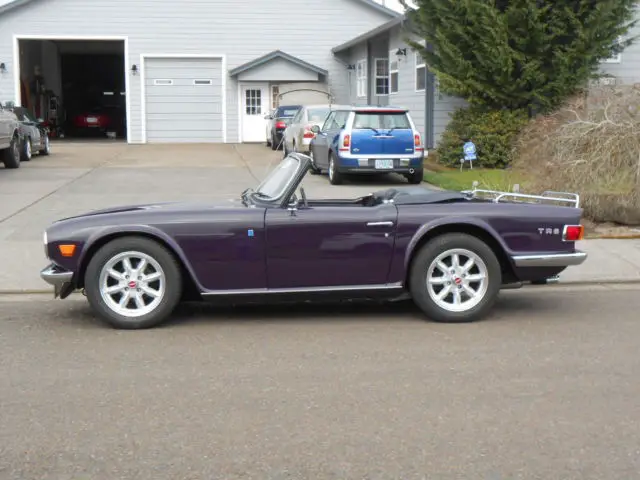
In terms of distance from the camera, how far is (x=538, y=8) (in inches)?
718

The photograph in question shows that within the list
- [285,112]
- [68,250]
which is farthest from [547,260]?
[285,112]

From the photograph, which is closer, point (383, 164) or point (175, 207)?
point (175, 207)

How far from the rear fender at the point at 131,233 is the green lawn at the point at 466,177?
8110mm

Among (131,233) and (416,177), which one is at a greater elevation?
(131,233)

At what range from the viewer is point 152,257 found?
684cm

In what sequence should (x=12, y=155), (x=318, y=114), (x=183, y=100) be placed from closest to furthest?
(x=12, y=155) < (x=318, y=114) < (x=183, y=100)

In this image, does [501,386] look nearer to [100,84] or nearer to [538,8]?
[538,8]

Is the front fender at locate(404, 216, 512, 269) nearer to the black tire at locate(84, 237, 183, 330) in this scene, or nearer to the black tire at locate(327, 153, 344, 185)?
the black tire at locate(84, 237, 183, 330)

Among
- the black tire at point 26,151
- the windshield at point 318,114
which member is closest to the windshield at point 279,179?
the windshield at point 318,114

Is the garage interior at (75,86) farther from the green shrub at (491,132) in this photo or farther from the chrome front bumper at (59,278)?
the chrome front bumper at (59,278)

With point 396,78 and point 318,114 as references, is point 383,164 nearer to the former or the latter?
point 318,114

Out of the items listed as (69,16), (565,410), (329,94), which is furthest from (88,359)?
(69,16)

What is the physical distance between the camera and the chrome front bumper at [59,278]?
268 inches

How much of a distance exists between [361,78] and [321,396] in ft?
92.9
